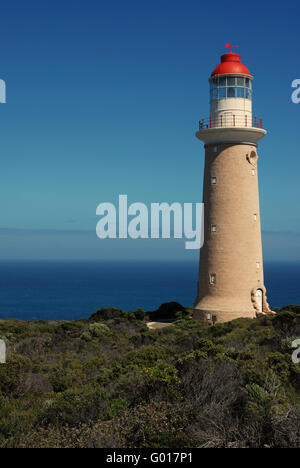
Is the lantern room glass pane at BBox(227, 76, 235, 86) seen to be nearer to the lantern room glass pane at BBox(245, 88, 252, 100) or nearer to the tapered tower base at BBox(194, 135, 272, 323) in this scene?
the lantern room glass pane at BBox(245, 88, 252, 100)

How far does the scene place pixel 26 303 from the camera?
88.1 meters

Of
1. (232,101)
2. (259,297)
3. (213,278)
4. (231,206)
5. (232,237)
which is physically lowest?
(259,297)

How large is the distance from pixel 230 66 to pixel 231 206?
6.51 metres

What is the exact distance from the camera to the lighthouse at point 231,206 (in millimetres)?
23094

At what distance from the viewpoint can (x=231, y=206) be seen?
23.2 metres

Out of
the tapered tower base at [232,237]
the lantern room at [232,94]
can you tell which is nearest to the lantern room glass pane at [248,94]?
the lantern room at [232,94]

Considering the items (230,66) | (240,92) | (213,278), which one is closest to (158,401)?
(213,278)

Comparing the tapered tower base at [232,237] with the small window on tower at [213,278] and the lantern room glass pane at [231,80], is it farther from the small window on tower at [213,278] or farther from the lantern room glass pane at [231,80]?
the lantern room glass pane at [231,80]

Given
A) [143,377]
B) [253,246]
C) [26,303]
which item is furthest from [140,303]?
[143,377]

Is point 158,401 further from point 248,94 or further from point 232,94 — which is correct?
point 248,94

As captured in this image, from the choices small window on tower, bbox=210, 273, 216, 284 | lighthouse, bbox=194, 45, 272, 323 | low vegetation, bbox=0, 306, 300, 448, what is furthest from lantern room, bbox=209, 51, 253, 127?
low vegetation, bbox=0, 306, 300, 448

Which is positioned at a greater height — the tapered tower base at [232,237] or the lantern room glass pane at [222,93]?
Answer: the lantern room glass pane at [222,93]

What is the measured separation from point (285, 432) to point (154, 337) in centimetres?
→ 1229

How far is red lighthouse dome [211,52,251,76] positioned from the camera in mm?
23359
